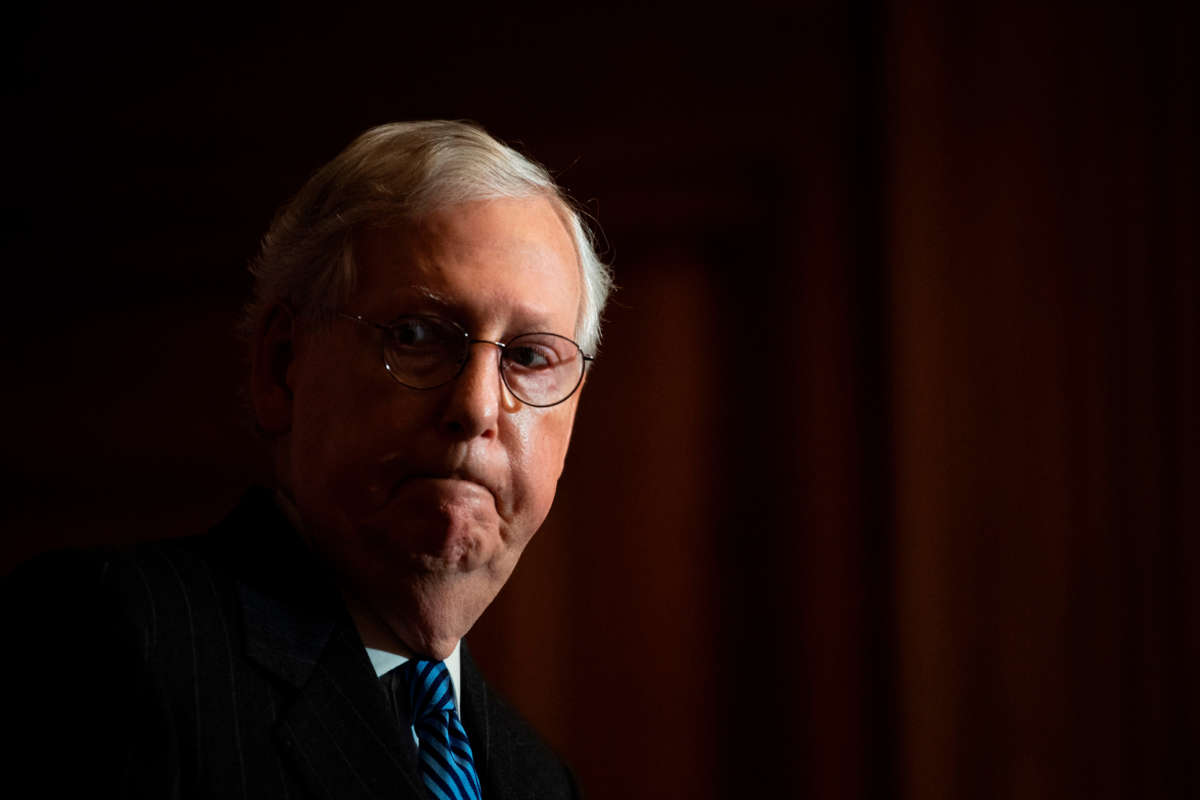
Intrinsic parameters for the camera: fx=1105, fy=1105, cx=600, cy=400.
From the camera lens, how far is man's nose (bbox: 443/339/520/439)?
3.98 ft

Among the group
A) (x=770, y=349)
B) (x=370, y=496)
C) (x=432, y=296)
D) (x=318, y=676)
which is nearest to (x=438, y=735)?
(x=318, y=676)

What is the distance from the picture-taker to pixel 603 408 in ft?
8.02

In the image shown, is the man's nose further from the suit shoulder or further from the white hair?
the suit shoulder

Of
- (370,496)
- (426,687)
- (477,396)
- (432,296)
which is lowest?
(426,687)

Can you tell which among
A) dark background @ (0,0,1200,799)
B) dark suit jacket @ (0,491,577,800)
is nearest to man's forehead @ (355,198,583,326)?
dark suit jacket @ (0,491,577,800)

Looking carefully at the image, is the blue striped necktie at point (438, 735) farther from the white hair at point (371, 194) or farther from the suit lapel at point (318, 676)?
the white hair at point (371, 194)

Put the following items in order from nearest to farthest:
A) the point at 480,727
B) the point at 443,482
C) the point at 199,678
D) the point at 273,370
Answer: the point at 199,678, the point at 443,482, the point at 273,370, the point at 480,727

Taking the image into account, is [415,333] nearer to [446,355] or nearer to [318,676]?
[446,355]

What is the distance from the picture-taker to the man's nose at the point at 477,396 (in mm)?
1214

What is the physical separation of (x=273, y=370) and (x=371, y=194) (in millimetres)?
250

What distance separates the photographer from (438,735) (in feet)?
4.19

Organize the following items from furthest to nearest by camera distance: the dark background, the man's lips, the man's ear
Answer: the dark background
the man's ear
the man's lips

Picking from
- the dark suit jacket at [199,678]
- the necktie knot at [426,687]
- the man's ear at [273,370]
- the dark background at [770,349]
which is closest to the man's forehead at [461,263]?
the man's ear at [273,370]

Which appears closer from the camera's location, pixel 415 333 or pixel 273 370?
pixel 415 333
